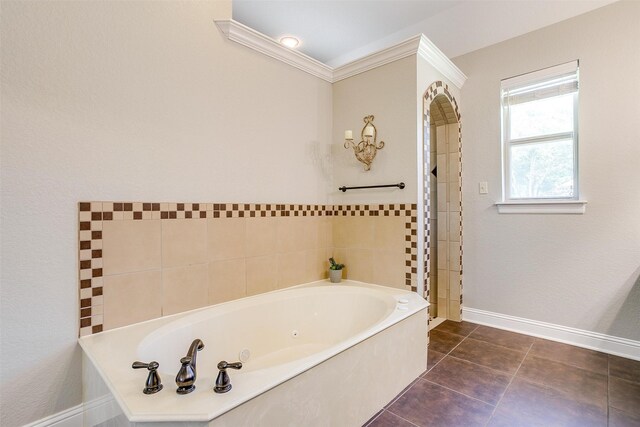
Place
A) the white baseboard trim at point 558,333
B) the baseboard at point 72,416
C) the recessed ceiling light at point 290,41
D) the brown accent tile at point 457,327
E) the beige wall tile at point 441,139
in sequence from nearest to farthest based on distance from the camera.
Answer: the baseboard at point 72,416 → the white baseboard trim at point 558,333 → the brown accent tile at point 457,327 → the beige wall tile at point 441,139 → the recessed ceiling light at point 290,41

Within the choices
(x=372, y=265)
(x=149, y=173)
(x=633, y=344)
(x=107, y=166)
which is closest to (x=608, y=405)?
(x=633, y=344)

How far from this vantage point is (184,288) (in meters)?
1.74

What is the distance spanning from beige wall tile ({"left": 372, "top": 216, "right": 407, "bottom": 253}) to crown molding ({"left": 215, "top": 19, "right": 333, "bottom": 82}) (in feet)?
4.45

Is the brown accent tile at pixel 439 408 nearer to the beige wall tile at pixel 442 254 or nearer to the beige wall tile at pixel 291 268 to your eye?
the beige wall tile at pixel 291 268

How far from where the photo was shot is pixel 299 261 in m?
2.40

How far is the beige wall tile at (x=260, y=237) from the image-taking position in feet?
6.76

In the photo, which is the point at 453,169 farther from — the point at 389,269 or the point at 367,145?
the point at 389,269

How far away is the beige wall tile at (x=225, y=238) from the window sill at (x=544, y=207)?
7.10 feet

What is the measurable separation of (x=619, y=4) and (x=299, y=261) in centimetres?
292

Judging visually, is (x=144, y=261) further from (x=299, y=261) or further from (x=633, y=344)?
(x=633, y=344)

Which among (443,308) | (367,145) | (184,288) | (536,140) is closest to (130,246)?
(184,288)

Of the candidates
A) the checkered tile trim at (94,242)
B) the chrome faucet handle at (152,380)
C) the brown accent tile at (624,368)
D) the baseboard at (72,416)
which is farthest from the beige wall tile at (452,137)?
the baseboard at (72,416)

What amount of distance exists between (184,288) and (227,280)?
0.27 meters

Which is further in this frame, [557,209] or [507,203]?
[507,203]
